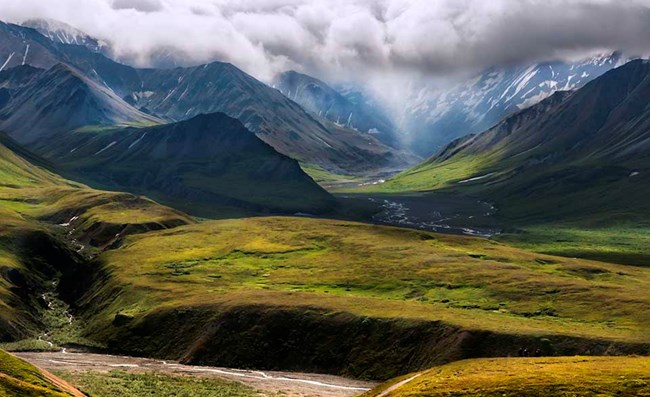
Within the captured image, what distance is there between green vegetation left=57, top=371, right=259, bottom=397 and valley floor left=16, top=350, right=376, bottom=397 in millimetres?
165

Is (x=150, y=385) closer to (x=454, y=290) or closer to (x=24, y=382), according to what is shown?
(x=24, y=382)

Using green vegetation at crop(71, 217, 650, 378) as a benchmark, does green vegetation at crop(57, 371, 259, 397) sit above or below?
below

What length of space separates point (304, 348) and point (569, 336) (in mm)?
47178

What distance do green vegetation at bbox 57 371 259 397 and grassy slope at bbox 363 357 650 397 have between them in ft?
112

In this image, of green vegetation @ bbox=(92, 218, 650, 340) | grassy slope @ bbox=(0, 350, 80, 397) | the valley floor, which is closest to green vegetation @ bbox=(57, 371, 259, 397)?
the valley floor

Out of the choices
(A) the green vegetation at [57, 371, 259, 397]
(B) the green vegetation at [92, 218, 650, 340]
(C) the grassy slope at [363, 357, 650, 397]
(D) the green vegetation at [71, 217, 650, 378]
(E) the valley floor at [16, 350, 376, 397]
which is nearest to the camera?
(C) the grassy slope at [363, 357, 650, 397]

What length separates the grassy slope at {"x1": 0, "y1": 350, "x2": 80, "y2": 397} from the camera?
60812 mm

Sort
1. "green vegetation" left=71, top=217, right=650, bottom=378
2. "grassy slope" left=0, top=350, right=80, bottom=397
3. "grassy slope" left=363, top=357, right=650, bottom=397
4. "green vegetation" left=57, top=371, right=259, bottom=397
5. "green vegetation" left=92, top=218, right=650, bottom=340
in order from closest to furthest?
"grassy slope" left=0, top=350, right=80, bottom=397 → "grassy slope" left=363, top=357, right=650, bottom=397 → "green vegetation" left=57, top=371, right=259, bottom=397 → "green vegetation" left=71, top=217, right=650, bottom=378 → "green vegetation" left=92, top=218, right=650, bottom=340

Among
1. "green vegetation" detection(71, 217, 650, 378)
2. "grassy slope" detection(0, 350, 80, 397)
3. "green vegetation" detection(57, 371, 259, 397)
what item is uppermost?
"green vegetation" detection(71, 217, 650, 378)

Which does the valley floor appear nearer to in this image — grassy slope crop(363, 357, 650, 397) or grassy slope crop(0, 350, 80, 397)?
grassy slope crop(0, 350, 80, 397)

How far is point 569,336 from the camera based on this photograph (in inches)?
4646

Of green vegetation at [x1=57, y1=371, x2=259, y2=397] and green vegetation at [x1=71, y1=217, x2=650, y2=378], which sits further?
green vegetation at [x1=71, y1=217, x2=650, y2=378]

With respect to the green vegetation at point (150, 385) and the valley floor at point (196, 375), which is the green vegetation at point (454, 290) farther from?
the green vegetation at point (150, 385)

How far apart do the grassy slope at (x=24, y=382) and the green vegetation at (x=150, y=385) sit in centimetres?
2219
